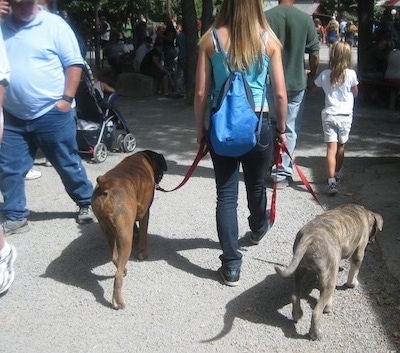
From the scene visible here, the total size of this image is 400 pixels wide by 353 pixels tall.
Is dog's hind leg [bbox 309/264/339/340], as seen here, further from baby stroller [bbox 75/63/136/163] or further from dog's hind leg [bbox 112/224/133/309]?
baby stroller [bbox 75/63/136/163]

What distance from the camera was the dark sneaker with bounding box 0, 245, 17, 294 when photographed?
3893 millimetres

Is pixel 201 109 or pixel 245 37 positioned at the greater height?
pixel 245 37

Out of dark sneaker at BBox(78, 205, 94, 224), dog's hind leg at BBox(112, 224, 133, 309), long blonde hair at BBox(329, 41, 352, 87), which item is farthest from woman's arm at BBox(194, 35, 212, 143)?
long blonde hair at BBox(329, 41, 352, 87)

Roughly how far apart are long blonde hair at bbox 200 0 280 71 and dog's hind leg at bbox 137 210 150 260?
1.48 m

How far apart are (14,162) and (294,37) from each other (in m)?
3.12

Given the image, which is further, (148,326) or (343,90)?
(343,90)

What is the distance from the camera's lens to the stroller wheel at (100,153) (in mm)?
7500

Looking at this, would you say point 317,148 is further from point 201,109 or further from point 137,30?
point 137,30

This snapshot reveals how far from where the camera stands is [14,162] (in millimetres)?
4852

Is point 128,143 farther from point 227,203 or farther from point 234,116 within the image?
point 234,116

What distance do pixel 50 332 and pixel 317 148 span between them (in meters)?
5.57

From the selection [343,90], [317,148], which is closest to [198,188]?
[343,90]

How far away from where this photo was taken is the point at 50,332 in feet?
11.5

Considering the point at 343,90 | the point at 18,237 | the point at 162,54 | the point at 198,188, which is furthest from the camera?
the point at 162,54
